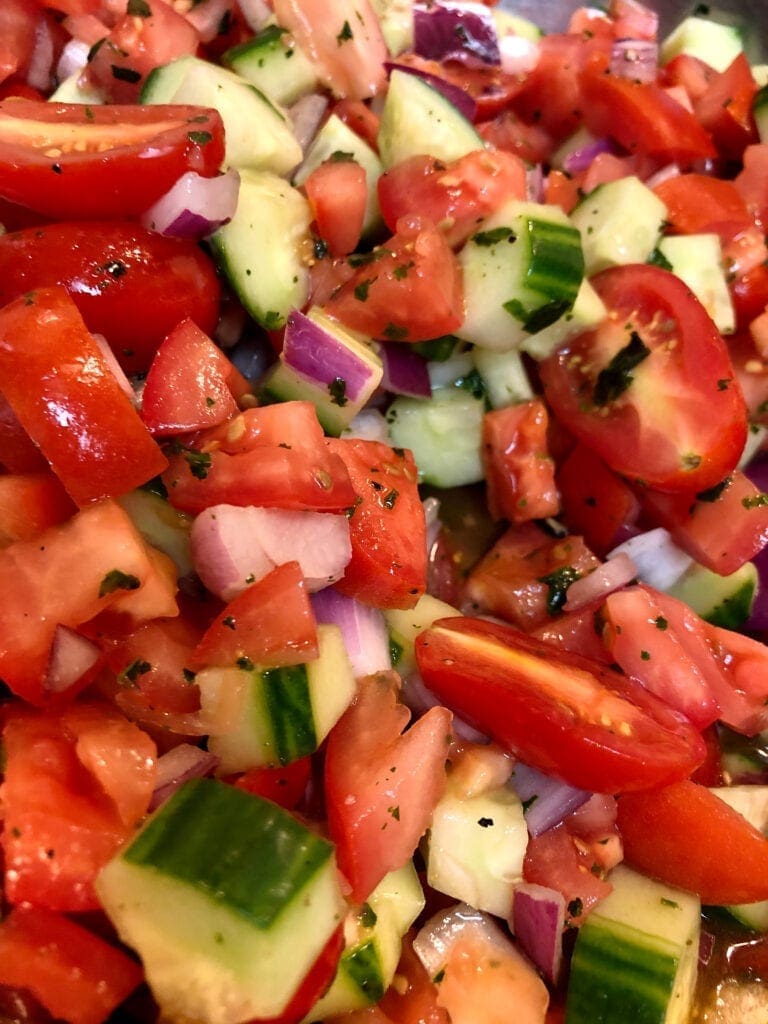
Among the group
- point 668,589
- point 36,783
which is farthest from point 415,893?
point 668,589

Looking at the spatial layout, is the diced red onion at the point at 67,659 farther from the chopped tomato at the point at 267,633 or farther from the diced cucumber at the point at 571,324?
the diced cucumber at the point at 571,324

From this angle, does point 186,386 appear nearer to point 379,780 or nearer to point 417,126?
point 379,780

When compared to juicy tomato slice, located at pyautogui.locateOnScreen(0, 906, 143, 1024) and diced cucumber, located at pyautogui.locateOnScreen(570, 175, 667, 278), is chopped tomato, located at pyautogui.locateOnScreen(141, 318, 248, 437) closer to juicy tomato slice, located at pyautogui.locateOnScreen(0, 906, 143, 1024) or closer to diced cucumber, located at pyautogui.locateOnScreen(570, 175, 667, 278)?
juicy tomato slice, located at pyautogui.locateOnScreen(0, 906, 143, 1024)

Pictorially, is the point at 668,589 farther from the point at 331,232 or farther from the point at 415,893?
the point at 331,232

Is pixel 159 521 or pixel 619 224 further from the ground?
pixel 619 224

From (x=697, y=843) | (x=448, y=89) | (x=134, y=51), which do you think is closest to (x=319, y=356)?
(x=134, y=51)

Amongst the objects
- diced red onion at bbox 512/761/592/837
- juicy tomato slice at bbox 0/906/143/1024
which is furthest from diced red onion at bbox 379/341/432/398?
juicy tomato slice at bbox 0/906/143/1024
